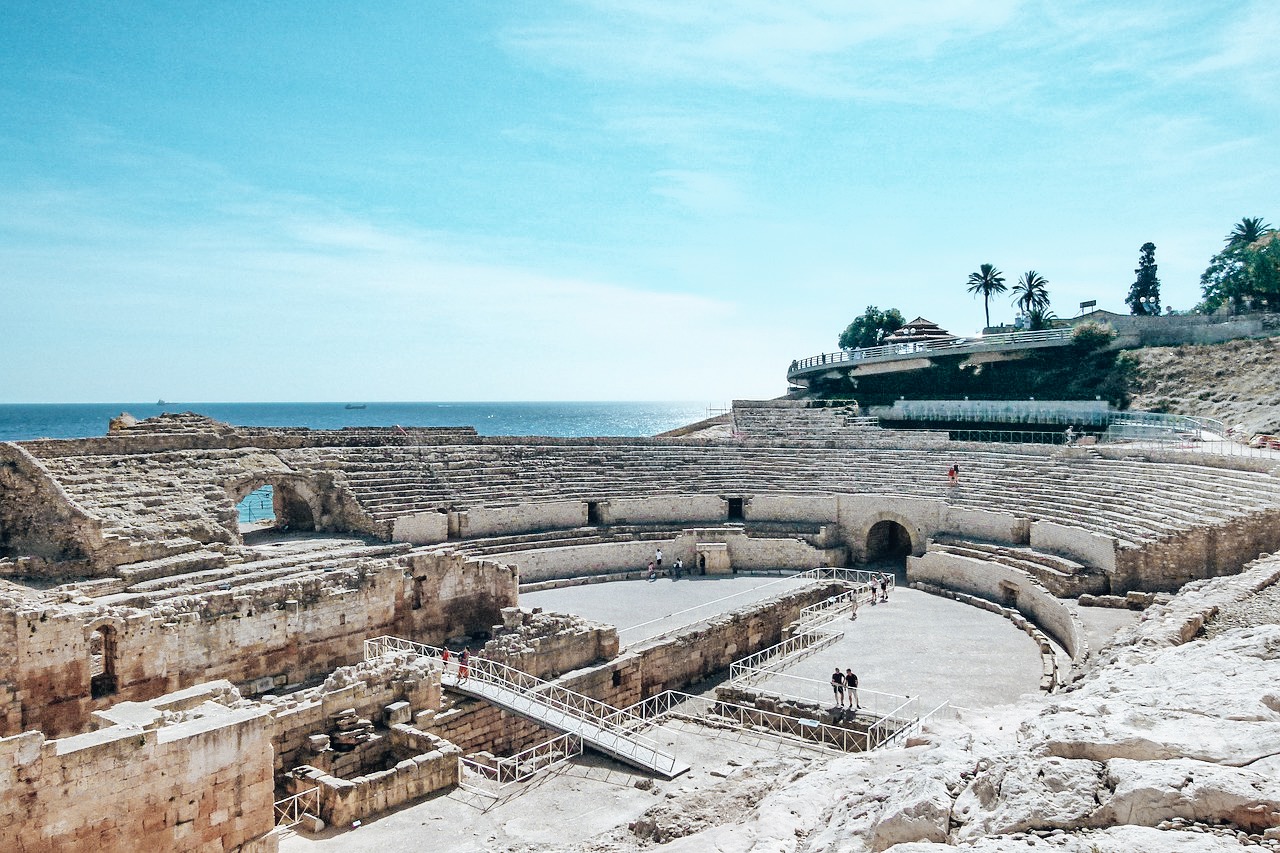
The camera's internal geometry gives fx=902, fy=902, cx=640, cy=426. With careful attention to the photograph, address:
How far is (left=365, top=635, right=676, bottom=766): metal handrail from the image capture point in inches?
653

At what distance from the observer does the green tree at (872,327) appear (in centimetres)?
6588

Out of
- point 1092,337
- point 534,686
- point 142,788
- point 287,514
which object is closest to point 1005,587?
point 534,686

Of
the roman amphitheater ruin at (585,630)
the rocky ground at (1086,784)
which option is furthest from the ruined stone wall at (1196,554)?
the rocky ground at (1086,784)

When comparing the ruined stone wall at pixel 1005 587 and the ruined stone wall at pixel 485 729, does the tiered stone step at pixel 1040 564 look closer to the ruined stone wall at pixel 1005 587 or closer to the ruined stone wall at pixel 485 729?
the ruined stone wall at pixel 1005 587

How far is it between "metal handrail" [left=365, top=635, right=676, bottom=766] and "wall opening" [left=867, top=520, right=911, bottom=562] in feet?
48.4

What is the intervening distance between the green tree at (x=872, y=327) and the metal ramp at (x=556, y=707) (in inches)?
2013

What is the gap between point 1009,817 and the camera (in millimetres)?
5020

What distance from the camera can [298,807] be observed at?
1403 centimetres

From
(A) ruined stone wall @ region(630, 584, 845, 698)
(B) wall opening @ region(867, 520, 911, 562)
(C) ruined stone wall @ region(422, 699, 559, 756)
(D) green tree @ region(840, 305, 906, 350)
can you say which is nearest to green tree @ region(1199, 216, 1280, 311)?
(D) green tree @ region(840, 305, 906, 350)

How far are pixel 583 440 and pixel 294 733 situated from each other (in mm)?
20933

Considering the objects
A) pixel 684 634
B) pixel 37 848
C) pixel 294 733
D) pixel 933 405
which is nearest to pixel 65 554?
pixel 294 733

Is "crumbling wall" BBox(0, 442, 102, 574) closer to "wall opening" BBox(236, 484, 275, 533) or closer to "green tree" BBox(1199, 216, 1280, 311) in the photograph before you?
"wall opening" BBox(236, 484, 275, 533)

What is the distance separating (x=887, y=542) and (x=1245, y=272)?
102 feet

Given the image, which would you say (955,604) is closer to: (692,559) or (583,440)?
(692,559)
